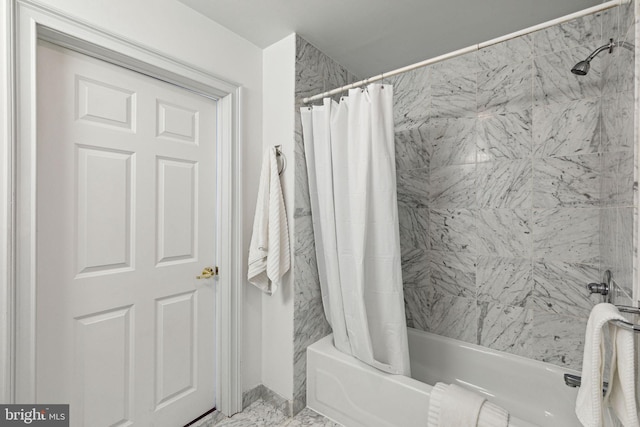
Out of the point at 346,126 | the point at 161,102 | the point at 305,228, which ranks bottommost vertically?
the point at 305,228

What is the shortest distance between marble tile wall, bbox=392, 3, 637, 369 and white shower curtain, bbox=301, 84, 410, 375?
0.66 metres

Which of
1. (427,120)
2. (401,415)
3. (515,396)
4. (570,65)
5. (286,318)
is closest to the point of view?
(401,415)

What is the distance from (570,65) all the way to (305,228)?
176 centimetres

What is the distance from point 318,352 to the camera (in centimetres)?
181

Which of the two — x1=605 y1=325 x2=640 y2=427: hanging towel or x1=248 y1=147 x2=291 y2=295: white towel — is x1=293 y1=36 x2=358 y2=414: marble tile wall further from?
x1=605 y1=325 x2=640 y2=427: hanging towel

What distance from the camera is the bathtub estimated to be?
1494 mm

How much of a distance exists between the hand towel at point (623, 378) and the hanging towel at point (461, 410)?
539 millimetres

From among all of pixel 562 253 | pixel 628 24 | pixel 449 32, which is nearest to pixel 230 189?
pixel 449 32

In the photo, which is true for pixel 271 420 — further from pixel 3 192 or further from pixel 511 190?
pixel 511 190

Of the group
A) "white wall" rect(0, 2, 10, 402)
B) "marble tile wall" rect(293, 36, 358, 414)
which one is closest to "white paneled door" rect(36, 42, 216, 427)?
"white wall" rect(0, 2, 10, 402)

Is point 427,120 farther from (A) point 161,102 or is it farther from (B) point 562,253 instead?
(A) point 161,102

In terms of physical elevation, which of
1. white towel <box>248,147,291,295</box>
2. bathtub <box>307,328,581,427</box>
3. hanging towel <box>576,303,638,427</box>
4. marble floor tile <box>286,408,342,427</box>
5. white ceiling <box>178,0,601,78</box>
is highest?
white ceiling <box>178,0,601,78</box>

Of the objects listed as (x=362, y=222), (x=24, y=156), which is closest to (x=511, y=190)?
(x=362, y=222)

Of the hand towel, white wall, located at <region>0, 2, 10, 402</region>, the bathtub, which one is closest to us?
the hand towel
